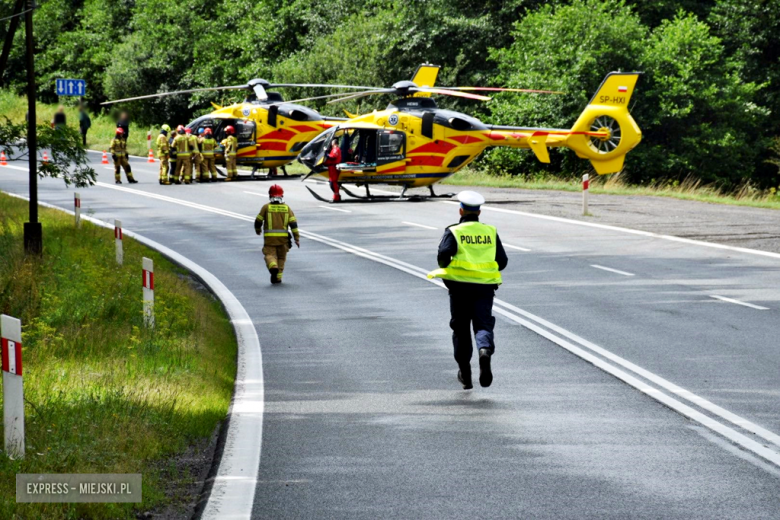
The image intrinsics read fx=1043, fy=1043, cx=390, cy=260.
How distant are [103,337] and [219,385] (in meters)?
2.54

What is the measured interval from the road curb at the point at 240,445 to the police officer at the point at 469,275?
184cm

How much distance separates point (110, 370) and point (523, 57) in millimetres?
36257

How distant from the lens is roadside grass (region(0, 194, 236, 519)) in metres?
6.51

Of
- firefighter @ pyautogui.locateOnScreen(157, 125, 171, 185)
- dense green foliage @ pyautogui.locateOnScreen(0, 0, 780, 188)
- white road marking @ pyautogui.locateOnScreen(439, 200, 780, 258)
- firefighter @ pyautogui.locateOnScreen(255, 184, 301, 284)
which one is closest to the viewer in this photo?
firefighter @ pyautogui.locateOnScreen(255, 184, 301, 284)

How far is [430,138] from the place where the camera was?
91.7 feet

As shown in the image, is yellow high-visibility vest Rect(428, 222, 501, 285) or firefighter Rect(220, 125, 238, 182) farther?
firefighter Rect(220, 125, 238, 182)

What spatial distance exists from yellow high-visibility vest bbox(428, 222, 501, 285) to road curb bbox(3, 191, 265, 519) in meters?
1.99

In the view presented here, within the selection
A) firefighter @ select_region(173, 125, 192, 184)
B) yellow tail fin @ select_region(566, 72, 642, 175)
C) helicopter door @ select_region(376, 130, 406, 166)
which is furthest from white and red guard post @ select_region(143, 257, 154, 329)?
firefighter @ select_region(173, 125, 192, 184)

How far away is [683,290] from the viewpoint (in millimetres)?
15008

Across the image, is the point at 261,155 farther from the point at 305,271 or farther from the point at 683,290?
the point at 683,290

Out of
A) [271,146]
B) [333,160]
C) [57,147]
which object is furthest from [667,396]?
[271,146]

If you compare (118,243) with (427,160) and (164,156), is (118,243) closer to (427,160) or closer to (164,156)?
(427,160)

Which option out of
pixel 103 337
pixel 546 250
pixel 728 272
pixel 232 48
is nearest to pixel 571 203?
pixel 546 250

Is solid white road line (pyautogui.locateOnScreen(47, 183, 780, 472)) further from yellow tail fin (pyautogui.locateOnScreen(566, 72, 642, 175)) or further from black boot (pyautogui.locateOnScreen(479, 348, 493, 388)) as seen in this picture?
yellow tail fin (pyautogui.locateOnScreen(566, 72, 642, 175))
